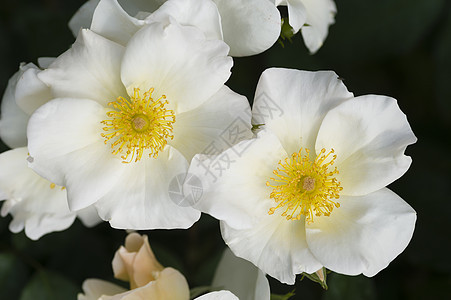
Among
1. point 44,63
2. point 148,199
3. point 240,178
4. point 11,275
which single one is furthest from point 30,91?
point 11,275

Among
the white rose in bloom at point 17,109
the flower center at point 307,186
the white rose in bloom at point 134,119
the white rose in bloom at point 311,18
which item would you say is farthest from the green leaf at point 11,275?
the white rose in bloom at point 311,18

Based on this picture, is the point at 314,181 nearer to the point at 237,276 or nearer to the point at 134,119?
the point at 237,276

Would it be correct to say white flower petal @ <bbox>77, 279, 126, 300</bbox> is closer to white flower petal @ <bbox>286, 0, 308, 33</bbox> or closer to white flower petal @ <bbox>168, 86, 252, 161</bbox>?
white flower petal @ <bbox>168, 86, 252, 161</bbox>

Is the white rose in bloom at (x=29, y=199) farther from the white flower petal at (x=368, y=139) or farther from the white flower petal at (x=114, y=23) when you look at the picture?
the white flower petal at (x=368, y=139)

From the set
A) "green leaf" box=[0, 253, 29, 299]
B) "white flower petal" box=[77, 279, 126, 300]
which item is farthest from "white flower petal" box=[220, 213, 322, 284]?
"green leaf" box=[0, 253, 29, 299]

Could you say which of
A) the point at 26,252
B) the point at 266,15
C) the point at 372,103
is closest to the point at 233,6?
the point at 266,15

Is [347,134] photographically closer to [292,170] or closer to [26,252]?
[292,170]
